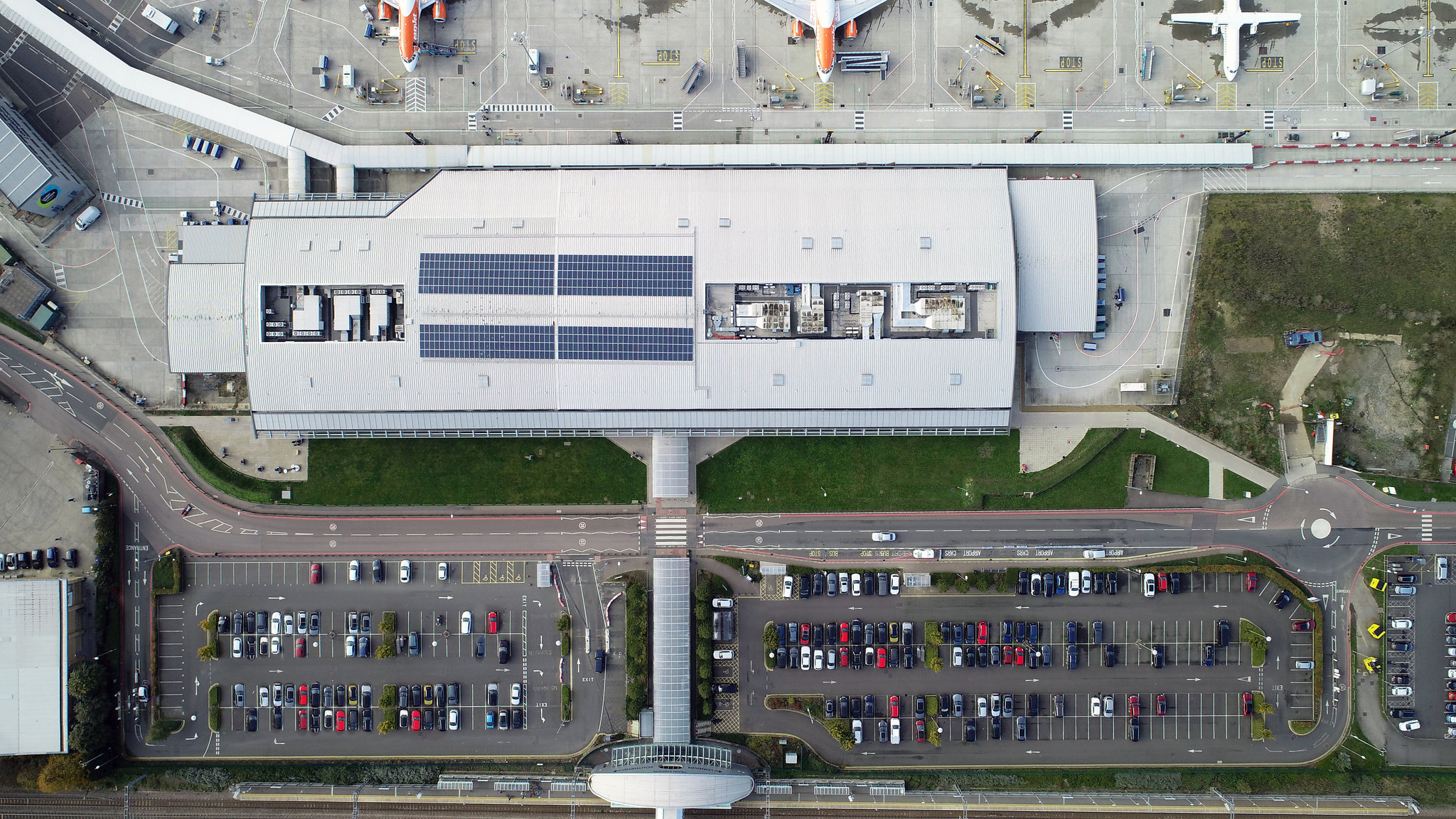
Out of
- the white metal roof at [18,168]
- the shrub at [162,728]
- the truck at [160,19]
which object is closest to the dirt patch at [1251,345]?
the truck at [160,19]

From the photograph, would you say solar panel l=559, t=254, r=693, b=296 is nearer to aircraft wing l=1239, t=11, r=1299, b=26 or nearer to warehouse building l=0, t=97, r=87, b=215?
warehouse building l=0, t=97, r=87, b=215

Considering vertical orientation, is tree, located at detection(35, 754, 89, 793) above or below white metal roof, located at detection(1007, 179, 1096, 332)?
below

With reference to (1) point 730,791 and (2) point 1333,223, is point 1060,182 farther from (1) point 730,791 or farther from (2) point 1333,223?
(1) point 730,791

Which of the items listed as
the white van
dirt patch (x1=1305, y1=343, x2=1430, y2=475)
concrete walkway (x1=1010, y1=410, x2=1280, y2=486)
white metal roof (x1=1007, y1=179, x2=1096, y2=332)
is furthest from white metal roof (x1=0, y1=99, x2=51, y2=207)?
dirt patch (x1=1305, y1=343, x2=1430, y2=475)

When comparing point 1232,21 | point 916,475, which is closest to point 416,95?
point 916,475

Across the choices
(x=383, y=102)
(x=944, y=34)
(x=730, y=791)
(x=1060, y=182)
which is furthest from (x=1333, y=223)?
(x=383, y=102)

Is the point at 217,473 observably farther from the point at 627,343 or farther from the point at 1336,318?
the point at 1336,318

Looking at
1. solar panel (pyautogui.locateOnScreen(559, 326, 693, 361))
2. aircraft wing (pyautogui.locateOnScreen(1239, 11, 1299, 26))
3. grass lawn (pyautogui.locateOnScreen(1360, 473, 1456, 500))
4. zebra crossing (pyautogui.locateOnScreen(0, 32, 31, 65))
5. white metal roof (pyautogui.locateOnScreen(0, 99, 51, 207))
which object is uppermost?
aircraft wing (pyautogui.locateOnScreen(1239, 11, 1299, 26))

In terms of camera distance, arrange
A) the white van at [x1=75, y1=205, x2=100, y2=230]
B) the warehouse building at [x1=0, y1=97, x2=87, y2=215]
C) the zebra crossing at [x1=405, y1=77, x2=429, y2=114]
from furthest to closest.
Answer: the zebra crossing at [x1=405, y1=77, x2=429, y2=114] < the white van at [x1=75, y1=205, x2=100, y2=230] < the warehouse building at [x1=0, y1=97, x2=87, y2=215]
